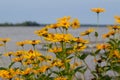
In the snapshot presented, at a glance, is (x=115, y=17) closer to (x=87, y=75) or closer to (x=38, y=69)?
(x=38, y=69)

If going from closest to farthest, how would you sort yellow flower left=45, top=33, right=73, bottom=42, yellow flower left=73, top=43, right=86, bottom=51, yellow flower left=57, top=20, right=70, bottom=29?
yellow flower left=45, top=33, right=73, bottom=42 → yellow flower left=57, top=20, right=70, bottom=29 → yellow flower left=73, top=43, right=86, bottom=51

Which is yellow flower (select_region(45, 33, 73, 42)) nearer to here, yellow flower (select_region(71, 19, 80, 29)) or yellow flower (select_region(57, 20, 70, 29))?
yellow flower (select_region(57, 20, 70, 29))

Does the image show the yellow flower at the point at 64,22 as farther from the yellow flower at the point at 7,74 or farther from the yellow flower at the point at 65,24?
the yellow flower at the point at 7,74

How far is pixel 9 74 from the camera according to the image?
11.6 ft

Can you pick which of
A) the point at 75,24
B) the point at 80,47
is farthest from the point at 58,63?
the point at 75,24

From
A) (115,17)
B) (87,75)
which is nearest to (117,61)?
(115,17)

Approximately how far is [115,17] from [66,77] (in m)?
0.62

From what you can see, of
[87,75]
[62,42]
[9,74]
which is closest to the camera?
[62,42]

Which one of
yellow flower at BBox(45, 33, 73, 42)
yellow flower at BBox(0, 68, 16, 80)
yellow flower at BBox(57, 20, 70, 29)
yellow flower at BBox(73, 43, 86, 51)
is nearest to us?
yellow flower at BBox(45, 33, 73, 42)

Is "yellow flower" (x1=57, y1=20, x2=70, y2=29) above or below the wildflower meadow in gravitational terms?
above

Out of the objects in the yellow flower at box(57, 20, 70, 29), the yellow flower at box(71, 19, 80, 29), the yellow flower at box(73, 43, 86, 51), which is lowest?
the yellow flower at box(73, 43, 86, 51)

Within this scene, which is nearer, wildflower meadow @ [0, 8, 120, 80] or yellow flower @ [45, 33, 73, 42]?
yellow flower @ [45, 33, 73, 42]

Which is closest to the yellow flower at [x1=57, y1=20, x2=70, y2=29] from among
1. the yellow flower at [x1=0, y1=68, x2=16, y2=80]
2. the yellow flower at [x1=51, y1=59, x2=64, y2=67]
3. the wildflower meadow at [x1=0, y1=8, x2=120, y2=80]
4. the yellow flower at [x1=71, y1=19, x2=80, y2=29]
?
the wildflower meadow at [x1=0, y1=8, x2=120, y2=80]

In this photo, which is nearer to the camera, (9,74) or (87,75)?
(9,74)
